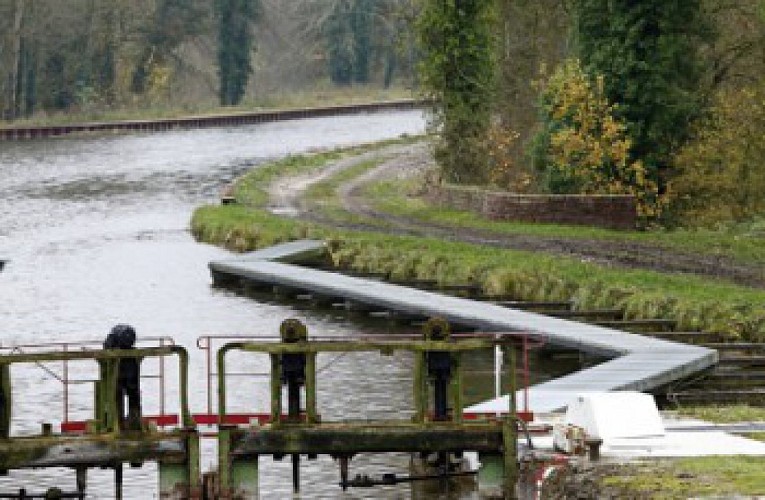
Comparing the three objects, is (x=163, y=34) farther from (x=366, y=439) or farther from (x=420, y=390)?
(x=366, y=439)

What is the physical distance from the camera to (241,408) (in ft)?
132

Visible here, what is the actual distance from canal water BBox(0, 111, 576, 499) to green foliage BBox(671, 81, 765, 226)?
52.8 feet

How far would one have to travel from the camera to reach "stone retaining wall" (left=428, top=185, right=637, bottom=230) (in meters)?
67.1

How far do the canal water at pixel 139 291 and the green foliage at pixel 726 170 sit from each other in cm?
1610

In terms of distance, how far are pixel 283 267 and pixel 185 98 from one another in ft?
444

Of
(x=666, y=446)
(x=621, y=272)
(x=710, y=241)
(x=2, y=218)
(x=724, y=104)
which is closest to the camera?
(x=666, y=446)

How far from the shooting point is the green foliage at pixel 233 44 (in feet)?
601

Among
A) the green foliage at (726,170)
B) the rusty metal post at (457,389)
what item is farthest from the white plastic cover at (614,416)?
the green foliage at (726,170)

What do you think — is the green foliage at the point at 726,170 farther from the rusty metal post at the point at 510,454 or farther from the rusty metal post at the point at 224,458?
the rusty metal post at the point at 224,458

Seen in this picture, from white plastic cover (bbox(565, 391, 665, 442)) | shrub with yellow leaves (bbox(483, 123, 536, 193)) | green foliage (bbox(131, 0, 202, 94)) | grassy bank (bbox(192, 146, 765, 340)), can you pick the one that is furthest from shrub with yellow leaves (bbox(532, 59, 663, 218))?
green foliage (bbox(131, 0, 202, 94))

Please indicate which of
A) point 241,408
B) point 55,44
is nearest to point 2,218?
point 241,408

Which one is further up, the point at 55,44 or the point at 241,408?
the point at 55,44

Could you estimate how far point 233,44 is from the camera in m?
Answer: 186

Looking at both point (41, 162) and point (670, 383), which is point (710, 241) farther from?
point (41, 162)
